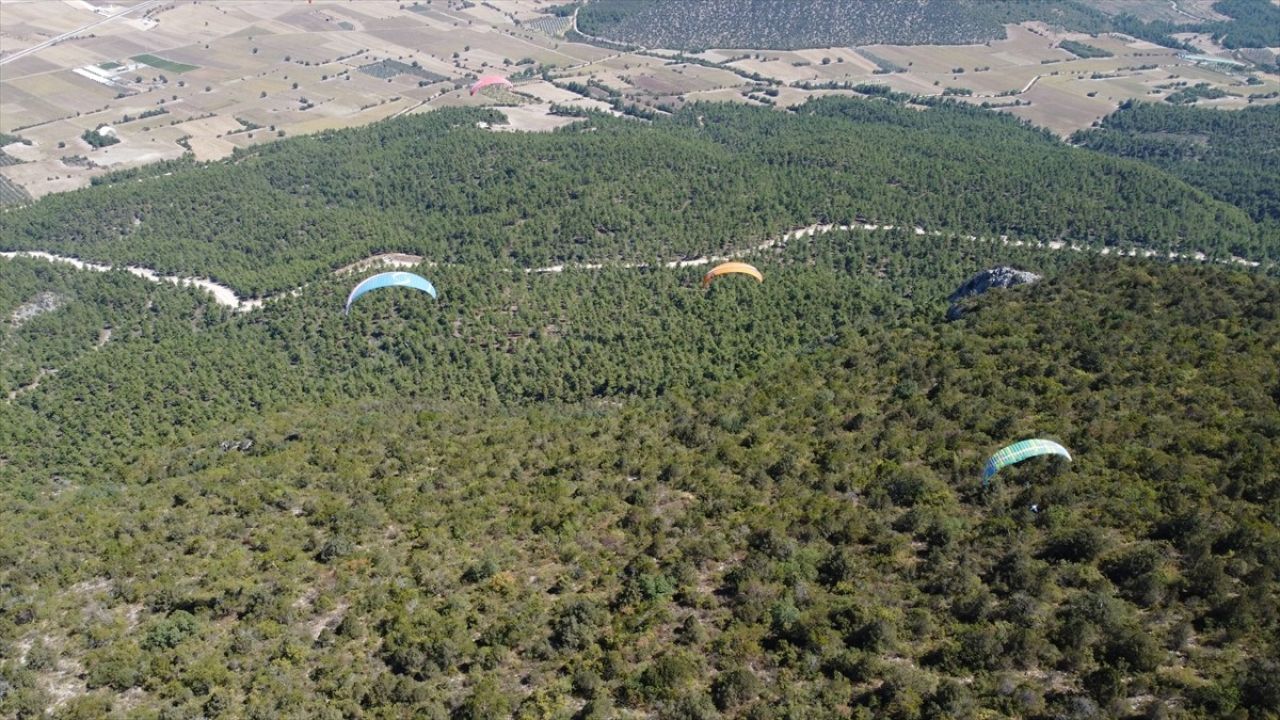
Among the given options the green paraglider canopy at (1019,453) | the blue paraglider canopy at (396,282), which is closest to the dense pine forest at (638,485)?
the green paraglider canopy at (1019,453)

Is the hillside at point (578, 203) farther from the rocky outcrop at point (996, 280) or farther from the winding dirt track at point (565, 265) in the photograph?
the rocky outcrop at point (996, 280)

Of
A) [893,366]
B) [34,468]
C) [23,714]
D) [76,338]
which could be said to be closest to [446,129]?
[76,338]

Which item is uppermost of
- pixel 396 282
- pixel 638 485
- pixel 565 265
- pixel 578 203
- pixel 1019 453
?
pixel 1019 453

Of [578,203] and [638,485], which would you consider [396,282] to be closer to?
[638,485]

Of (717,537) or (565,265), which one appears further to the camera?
(565,265)

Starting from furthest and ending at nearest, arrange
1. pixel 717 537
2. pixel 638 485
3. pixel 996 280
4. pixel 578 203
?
pixel 578 203
pixel 996 280
pixel 638 485
pixel 717 537

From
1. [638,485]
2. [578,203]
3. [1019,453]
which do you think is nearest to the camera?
[1019,453]

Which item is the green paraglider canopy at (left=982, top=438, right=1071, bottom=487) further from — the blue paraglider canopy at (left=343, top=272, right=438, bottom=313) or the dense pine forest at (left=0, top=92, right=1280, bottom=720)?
the blue paraglider canopy at (left=343, top=272, right=438, bottom=313)

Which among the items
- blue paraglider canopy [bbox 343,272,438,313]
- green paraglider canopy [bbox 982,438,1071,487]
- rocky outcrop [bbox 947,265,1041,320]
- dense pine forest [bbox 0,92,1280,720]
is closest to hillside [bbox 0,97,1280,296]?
dense pine forest [bbox 0,92,1280,720]

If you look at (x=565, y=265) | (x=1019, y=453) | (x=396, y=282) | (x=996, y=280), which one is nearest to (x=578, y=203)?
(x=565, y=265)
